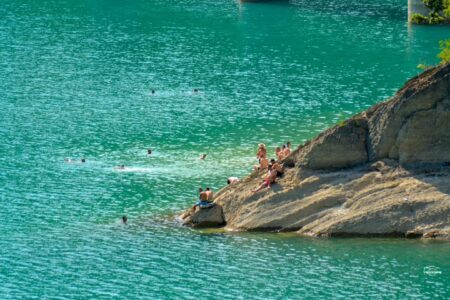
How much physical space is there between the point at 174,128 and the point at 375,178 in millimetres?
32628

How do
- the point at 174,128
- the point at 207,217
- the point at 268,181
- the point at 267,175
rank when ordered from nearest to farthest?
the point at 268,181, the point at 267,175, the point at 207,217, the point at 174,128

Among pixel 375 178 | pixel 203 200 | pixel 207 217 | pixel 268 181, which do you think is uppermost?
pixel 375 178

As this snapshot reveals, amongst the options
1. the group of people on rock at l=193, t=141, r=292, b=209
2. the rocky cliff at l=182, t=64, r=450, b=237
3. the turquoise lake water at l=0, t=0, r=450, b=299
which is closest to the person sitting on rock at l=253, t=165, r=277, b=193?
the group of people on rock at l=193, t=141, r=292, b=209

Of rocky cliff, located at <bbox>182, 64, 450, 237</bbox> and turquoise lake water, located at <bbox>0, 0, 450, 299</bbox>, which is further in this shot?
rocky cliff, located at <bbox>182, 64, 450, 237</bbox>

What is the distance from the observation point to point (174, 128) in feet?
305

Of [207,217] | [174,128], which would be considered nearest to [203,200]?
[207,217]

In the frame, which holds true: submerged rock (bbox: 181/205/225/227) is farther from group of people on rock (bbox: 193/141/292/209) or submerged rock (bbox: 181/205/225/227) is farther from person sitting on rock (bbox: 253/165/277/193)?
person sitting on rock (bbox: 253/165/277/193)

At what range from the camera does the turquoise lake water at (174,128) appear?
193 ft

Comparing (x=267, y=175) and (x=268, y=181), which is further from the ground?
(x=267, y=175)

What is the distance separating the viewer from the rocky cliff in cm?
6128

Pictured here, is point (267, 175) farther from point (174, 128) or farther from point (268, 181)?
point (174, 128)

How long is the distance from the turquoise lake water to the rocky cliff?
112cm

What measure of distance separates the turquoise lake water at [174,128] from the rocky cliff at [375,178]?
112cm

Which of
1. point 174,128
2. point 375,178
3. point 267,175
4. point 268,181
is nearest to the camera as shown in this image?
point 375,178
